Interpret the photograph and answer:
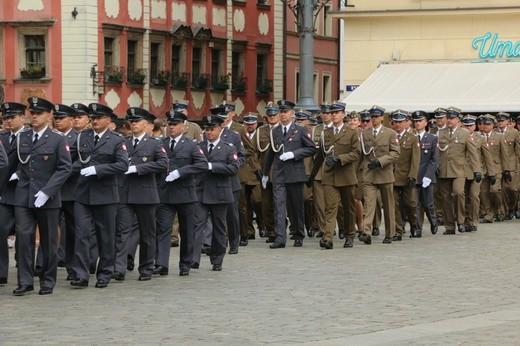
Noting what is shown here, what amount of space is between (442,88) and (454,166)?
674 inches

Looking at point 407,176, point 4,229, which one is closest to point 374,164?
point 407,176

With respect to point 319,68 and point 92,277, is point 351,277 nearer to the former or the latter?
point 92,277

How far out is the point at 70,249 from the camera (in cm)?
1867

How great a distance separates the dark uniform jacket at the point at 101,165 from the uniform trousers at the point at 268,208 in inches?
310

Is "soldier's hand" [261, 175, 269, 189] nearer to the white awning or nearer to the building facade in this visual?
the white awning

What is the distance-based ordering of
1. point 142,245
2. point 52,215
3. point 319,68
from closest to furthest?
point 52,215 → point 142,245 → point 319,68

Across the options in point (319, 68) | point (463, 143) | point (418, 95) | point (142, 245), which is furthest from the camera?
point (319, 68)

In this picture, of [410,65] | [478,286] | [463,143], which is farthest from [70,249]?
[410,65]

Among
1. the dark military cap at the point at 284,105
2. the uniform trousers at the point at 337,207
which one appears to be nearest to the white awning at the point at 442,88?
the dark military cap at the point at 284,105

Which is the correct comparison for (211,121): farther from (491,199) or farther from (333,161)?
(491,199)

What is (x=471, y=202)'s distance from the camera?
1117 inches

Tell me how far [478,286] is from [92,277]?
4.25 m

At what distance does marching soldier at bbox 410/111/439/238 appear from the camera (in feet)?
88.5

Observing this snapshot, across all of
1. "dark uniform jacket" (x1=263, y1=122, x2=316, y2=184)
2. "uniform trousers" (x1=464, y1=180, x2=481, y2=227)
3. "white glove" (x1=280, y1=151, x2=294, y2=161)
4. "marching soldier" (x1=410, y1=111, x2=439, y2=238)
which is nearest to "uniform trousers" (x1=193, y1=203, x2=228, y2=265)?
"white glove" (x1=280, y1=151, x2=294, y2=161)
